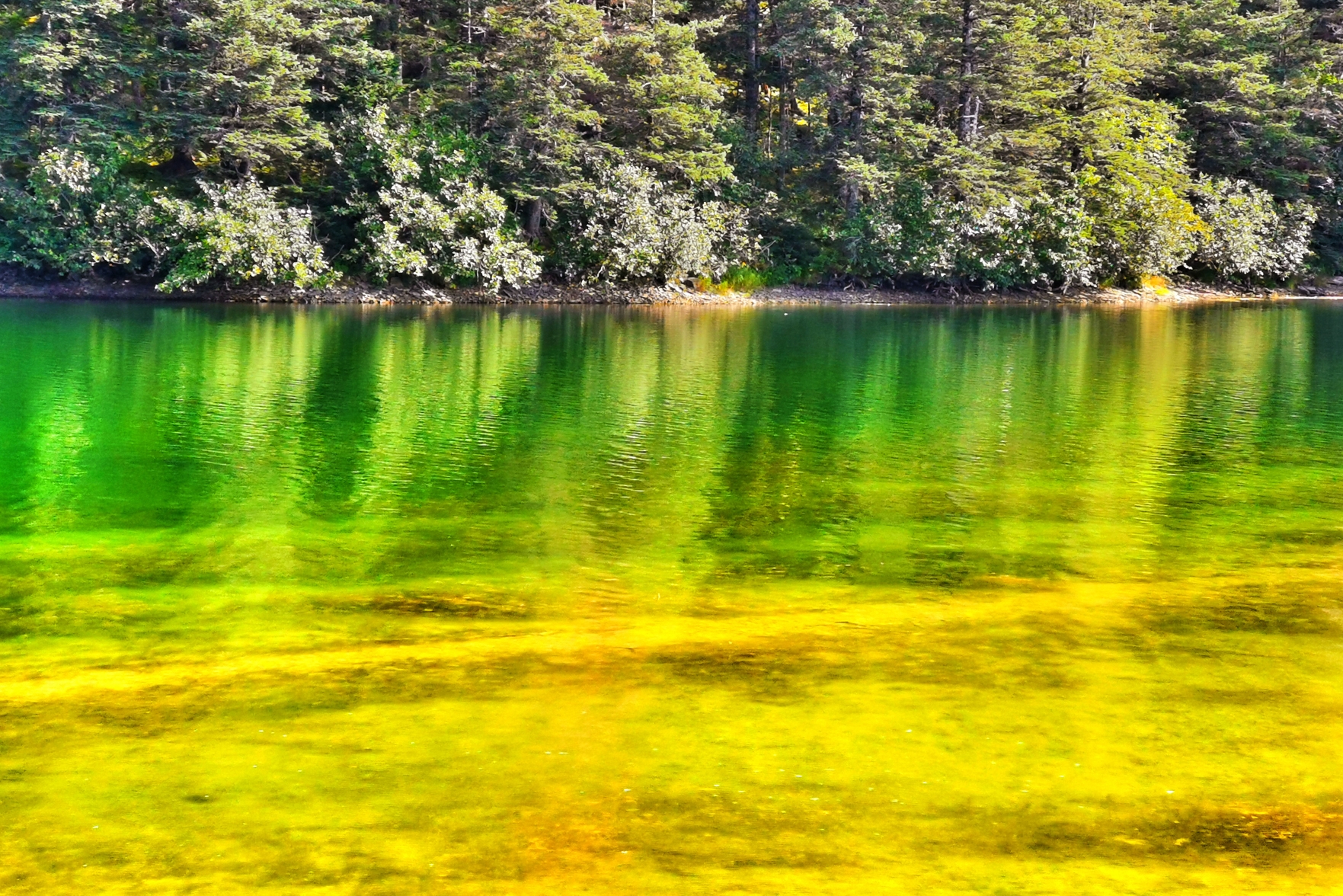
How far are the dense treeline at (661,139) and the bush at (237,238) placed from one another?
0.12m

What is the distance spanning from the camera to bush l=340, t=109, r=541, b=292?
149 feet

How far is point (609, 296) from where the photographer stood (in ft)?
161

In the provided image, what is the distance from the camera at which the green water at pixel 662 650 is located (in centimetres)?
601

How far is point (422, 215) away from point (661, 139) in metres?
10.1

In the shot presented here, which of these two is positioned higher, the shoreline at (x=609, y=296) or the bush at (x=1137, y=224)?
Answer: the bush at (x=1137, y=224)

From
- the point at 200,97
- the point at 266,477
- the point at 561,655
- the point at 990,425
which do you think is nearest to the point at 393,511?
the point at 266,477

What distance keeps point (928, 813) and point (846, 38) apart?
4764cm

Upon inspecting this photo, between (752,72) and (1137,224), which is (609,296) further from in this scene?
(1137,224)

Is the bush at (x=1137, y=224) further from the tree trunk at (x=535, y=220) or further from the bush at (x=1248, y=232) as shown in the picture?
the tree trunk at (x=535, y=220)

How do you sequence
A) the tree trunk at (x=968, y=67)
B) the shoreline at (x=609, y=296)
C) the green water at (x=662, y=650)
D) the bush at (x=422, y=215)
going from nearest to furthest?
the green water at (x=662, y=650)
the shoreline at (x=609, y=296)
the bush at (x=422, y=215)
the tree trunk at (x=968, y=67)

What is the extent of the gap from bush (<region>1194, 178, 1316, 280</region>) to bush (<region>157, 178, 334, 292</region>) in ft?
121

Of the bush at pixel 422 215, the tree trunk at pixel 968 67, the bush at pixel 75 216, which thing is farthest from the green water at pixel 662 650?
the tree trunk at pixel 968 67

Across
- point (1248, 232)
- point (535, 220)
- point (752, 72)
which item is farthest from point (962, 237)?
point (535, 220)

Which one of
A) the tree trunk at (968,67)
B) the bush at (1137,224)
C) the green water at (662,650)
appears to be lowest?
the green water at (662,650)
